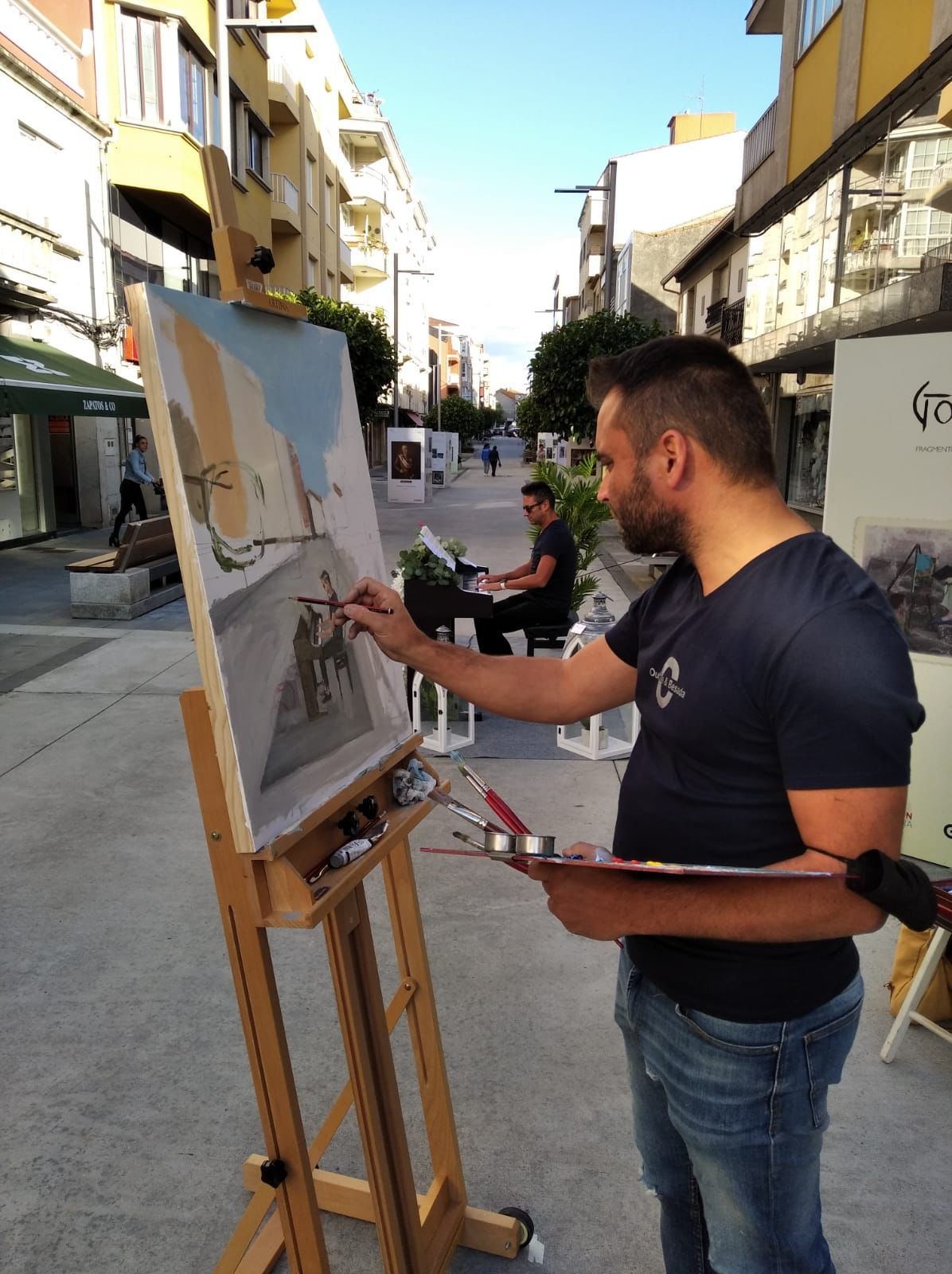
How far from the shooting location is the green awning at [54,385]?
9195 mm

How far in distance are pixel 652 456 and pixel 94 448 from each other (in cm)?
1559

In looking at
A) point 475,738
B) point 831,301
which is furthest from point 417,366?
point 475,738

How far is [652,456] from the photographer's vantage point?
129 centimetres

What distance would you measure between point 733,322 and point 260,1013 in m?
17.5

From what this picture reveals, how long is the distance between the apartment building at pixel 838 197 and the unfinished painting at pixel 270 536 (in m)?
4.80

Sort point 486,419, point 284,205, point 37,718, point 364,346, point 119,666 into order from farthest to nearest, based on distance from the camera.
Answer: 1. point 486,419
2. point 284,205
3. point 364,346
4. point 119,666
5. point 37,718

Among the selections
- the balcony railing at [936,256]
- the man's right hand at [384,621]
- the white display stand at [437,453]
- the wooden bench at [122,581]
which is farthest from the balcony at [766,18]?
the white display stand at [437,453]

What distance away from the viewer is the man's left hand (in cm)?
122

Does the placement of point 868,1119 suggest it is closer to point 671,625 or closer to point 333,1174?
point 333,1174

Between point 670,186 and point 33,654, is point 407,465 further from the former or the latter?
point 670,186

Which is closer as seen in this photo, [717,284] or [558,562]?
[558,562]

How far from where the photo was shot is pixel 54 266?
42.1ft

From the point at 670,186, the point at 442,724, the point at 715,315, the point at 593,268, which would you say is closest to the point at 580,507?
the point at 442,724

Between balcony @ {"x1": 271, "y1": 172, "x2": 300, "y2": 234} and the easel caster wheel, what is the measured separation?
78.0ft
